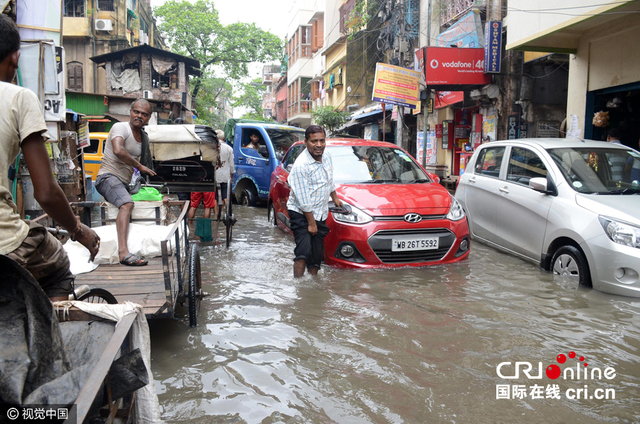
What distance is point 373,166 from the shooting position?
6750 mm

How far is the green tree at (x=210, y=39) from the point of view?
34.3 metres

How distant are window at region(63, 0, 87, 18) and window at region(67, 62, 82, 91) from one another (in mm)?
2506

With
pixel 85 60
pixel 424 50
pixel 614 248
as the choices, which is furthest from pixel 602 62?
pixel 85 60

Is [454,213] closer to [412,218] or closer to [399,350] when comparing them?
[412,218]

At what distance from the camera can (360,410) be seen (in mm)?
2855

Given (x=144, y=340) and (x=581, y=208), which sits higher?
(x=581, y=208)

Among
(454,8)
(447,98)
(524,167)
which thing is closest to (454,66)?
(447,98)

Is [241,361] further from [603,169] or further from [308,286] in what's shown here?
[603,169]

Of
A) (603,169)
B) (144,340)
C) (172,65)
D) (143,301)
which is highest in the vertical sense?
(172,65)

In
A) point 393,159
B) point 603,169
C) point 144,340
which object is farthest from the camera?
point 393,159

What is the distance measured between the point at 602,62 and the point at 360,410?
30.7ft

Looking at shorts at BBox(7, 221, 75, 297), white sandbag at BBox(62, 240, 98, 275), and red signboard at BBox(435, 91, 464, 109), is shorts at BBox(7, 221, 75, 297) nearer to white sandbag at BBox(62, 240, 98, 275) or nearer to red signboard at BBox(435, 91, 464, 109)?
white sandbag at BBox(62, 240, 98, 275)

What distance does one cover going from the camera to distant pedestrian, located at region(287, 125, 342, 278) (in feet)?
17.1

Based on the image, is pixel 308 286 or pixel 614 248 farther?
pixel 308 286
